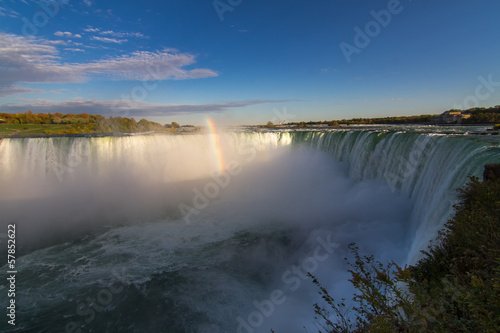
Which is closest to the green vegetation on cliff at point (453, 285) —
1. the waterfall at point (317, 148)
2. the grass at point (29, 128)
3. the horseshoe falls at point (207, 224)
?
the horseshoe falls at point (207, 224)

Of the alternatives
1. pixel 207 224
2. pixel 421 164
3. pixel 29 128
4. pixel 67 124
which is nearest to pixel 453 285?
pixel 421 164

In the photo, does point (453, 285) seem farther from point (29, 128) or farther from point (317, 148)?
point (29, 128)

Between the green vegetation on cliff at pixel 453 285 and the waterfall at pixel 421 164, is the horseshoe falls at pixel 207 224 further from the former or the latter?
the green vegetation on cliff at pixel 453 285

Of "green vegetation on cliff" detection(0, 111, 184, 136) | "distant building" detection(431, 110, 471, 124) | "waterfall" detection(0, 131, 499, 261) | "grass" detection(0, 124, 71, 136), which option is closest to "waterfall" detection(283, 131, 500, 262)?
"waterfall" detection(0, 131, 499, 261)

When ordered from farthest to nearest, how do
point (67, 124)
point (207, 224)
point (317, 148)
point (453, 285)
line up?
point (67, 124) → point (317, 148) → point (207, 224) → point (453, 285)

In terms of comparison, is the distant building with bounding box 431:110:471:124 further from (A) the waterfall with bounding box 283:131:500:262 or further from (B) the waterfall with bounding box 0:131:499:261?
(A) the waterfall with bounding box 283:131:500:262

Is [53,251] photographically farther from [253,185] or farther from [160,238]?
[253,185]
